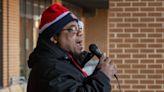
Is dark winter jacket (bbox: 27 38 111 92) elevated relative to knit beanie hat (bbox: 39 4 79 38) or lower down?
lower down

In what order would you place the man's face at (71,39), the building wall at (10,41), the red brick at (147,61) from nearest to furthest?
the man's face at (71,39)
the red brick at (147,61)
the building wall at (10,41)

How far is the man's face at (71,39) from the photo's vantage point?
2768 mm

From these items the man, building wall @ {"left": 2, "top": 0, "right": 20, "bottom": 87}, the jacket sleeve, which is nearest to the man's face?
the man

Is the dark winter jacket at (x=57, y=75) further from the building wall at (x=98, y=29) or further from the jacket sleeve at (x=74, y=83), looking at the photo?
the building wall at (x=98, y=29)

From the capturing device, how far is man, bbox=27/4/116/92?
2.61 meters

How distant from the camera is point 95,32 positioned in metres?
33.0

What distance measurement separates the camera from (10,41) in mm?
13219

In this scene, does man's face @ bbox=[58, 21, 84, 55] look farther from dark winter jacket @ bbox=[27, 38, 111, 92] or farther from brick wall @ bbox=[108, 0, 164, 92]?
brick wall @ bbox=[108, 0, 164, 92]

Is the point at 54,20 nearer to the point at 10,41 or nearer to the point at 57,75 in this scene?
the point at 57,75

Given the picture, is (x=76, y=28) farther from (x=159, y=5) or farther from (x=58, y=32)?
(x=159, y=5)

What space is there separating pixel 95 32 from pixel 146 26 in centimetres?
2697

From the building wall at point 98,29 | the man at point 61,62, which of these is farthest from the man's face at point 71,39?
the building wall at point 98,29

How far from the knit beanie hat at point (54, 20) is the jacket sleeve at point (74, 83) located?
10.1 inches

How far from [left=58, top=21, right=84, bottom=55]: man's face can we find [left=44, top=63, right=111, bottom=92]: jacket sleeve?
0.53ft
